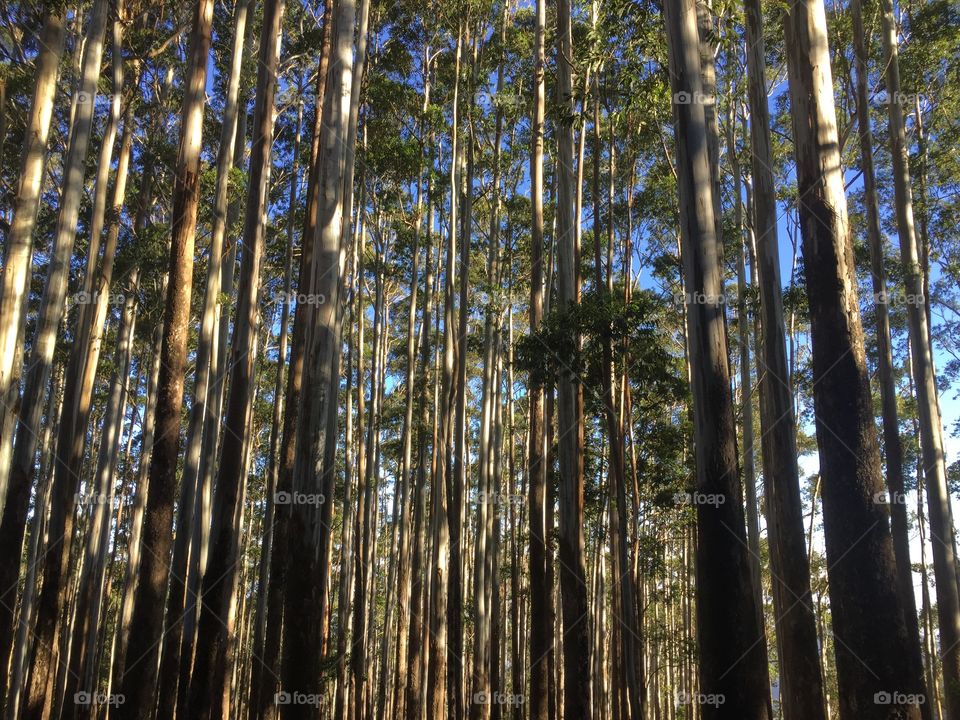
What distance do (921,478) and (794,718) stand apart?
1356 centimetres

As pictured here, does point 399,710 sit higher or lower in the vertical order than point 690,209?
lower

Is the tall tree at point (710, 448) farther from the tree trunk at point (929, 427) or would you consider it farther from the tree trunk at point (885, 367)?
the tree trunk at point (929, 427)

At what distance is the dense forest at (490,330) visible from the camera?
206 inches

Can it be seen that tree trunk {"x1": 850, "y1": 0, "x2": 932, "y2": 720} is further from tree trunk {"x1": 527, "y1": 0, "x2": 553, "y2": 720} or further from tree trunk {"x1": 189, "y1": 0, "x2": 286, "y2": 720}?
tree trunk {"x1": 189, "y1": 0, "x2": 286, "y2": 720}

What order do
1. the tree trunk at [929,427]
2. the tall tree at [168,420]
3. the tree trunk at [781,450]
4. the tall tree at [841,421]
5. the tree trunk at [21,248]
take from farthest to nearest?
the tree trunk at [929,427]
the tree trunk at [21,248]
the tree trunk at [781,450]
the tall tree at [168,420]
the tall tree at [841,421]

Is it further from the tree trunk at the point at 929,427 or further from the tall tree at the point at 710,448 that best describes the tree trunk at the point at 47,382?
the tree trunk at the point at 929,427

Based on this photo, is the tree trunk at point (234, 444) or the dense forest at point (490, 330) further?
the tree trunk at point (234, 444)

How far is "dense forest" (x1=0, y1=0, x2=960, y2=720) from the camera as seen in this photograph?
5.23 metres

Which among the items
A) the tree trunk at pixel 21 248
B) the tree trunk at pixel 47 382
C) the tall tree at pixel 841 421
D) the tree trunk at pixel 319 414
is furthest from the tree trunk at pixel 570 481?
the tree trunk at pixel 21 248

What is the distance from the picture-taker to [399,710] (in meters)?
17.8

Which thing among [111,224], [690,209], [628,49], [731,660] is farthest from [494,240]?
[731,660]

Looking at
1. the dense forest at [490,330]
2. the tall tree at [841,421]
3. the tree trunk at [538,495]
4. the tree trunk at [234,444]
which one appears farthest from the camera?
the tree trunk at [538,495]

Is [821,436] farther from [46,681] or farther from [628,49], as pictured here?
[46,681]

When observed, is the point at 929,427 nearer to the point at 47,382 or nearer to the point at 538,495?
the point at 538,495
